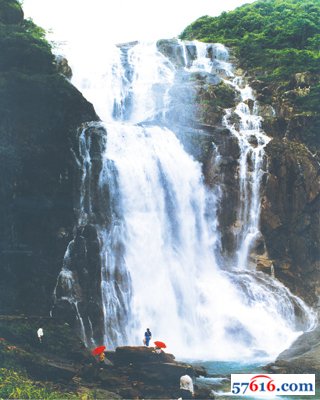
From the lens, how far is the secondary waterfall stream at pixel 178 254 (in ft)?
72.4

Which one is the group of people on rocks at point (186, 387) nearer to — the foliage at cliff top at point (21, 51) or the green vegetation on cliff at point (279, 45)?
the foliage at cliff top at point (21, 51)

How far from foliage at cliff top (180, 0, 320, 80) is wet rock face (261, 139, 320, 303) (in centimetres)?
766

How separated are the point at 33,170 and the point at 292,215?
12114 millimetres

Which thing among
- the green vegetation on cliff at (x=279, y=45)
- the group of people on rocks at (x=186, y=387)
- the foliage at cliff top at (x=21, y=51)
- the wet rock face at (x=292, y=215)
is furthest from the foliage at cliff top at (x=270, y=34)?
the group of people on rocks at (x=186, y=387)

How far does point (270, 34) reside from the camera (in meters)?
39.9

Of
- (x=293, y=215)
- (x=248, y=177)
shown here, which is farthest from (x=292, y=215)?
(x=248, y=177)


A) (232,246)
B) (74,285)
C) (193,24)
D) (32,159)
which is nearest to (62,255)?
(74,285)

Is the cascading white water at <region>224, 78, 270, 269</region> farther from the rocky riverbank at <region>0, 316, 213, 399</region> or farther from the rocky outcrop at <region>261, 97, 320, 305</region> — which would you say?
the rocky riverbank at <region>0, 316, 213, 399</region>

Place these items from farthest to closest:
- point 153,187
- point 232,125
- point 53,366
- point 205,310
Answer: point 232,125
point 153,187
point 205,310
point 53,366

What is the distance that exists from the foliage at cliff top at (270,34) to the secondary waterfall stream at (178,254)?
7.24m

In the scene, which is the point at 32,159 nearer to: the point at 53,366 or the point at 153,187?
the point at 153,187

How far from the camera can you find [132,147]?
2512 centimetres

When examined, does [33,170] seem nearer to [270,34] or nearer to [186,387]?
[186,387]

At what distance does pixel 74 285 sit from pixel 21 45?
10.4 meters
